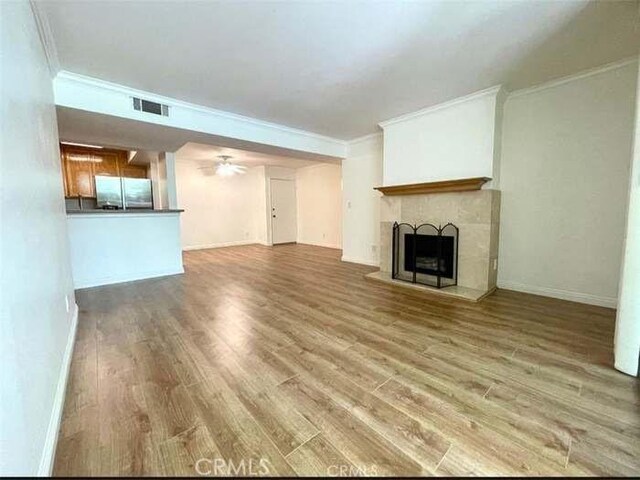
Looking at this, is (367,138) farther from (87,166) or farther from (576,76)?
(87,166)

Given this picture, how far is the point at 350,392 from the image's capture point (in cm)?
156

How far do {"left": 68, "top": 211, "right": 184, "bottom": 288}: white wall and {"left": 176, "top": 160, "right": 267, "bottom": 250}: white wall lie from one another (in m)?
2.82

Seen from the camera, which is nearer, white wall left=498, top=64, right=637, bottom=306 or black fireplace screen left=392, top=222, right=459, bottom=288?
white wall left=498, top=64, right=637, bottom=306

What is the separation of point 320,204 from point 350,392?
6480mm

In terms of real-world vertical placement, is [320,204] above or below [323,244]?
above

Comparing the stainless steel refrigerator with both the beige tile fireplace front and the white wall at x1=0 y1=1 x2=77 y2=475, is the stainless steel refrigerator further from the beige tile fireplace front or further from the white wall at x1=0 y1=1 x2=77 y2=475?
the beige tile fireplace front

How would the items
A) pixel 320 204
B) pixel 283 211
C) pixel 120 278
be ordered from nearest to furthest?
1. pixel 120 278
2. pixel 320 204
3. pixel 283 211

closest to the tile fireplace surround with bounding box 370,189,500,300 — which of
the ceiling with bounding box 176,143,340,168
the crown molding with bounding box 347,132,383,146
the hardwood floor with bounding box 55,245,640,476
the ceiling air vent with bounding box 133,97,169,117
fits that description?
the hardwood floor with bounding box 55,245,640,476

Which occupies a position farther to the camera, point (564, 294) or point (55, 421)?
point (564, 294)

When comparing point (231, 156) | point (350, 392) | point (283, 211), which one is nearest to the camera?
point (350, 392)

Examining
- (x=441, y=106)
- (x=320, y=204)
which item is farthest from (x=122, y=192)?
(x=441, y=106)

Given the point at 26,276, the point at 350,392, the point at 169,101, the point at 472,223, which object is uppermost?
the point at 169,101

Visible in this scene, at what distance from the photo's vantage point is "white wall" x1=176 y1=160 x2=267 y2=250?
7.16 meters

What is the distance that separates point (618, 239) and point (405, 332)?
8.13 feet
